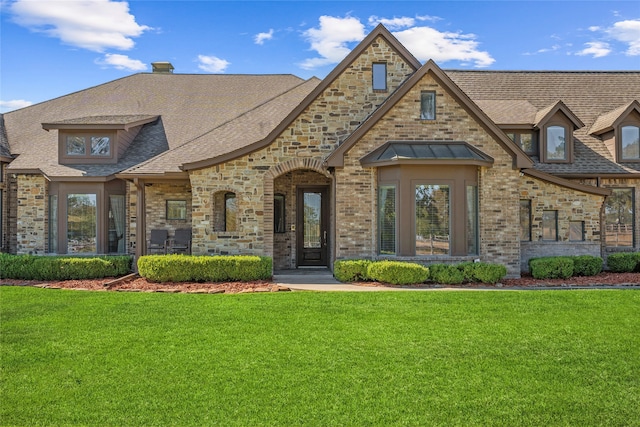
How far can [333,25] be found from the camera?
15352 millimetres

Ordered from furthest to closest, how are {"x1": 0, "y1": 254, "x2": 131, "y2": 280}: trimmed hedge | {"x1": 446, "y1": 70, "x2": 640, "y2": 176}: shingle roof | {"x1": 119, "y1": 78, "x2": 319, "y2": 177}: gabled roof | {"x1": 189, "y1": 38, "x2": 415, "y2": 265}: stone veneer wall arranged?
1. {"x1": 446, "y1": 70, "x2": 640, "y2": 176}: shingle roof
2. {"x1": 119, "y1": 78, "x2": 319, "y2": 177}: gabled roof
3. {"x1": 189, "y1": 38, "x2": 415, "y2": 265}: stone veneer wall
4. {"x1": 0, "y1": 254, "x2": 131, "y2": 280}: trimmed hedge

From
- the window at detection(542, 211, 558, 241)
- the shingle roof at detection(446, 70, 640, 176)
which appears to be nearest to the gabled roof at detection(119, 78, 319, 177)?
the shingle roof at detection(446, 70, 640, 176)

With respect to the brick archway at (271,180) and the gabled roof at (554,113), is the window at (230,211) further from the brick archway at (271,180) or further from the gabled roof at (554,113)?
the gabled roof at (554,113)

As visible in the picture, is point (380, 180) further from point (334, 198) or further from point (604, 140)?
point (604, 140)

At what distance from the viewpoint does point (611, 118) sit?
1728 cm

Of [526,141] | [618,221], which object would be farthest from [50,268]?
[618,221]

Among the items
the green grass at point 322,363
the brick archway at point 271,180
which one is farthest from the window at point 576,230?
the brick archway at point 271,180

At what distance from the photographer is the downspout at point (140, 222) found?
50.7 ft

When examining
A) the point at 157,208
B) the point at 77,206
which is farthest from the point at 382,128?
the point at 77,206

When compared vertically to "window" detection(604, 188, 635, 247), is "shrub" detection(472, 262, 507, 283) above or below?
below

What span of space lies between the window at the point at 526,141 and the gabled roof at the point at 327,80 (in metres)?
4.96

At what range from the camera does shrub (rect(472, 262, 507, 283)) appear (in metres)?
12.6

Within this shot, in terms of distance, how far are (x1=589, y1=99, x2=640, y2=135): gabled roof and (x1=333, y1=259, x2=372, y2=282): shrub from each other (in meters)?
10.7

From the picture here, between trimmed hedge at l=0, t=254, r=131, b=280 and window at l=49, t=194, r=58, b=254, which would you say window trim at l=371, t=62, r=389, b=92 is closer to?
trimmed hedge at l=0, t=254, r=131, b=280
